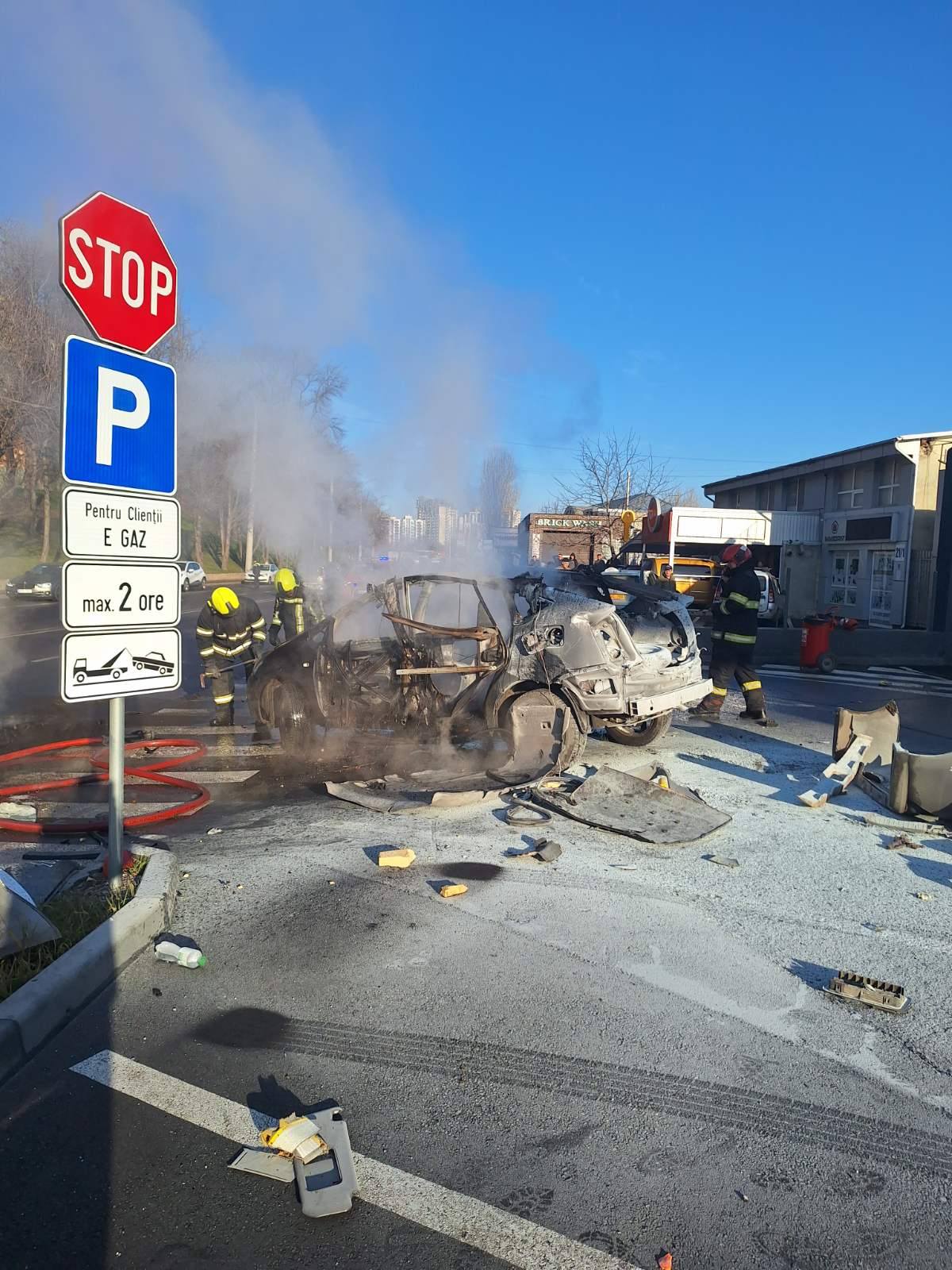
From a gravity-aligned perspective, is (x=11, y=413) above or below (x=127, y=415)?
above

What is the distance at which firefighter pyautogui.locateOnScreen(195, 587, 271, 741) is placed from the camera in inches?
350

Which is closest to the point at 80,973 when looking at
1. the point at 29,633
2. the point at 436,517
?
the point at 436,517

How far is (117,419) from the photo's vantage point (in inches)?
161

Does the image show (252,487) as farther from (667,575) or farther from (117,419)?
(667,575)

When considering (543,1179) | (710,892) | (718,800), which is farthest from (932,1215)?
(718,800)

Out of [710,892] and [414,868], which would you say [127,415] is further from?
[710,892]

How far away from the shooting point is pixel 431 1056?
3.20 m

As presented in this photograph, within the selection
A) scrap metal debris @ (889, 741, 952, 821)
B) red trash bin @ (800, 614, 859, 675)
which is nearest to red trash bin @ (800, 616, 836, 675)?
red trash bin @ (800, 614, 859, 675)

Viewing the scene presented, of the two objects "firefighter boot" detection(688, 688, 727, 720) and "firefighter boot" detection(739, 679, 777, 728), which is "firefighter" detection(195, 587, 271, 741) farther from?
"firefighter boot" detection(739, 679, 777, 728)

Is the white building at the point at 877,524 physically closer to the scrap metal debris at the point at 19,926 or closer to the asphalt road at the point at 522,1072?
the asphalt road at the point at 522,1072

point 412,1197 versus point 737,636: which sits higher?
point 737,636

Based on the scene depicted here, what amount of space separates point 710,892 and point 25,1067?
11.2 feet

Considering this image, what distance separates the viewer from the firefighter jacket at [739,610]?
30.7 feet

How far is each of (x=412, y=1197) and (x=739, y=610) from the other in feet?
25.8
